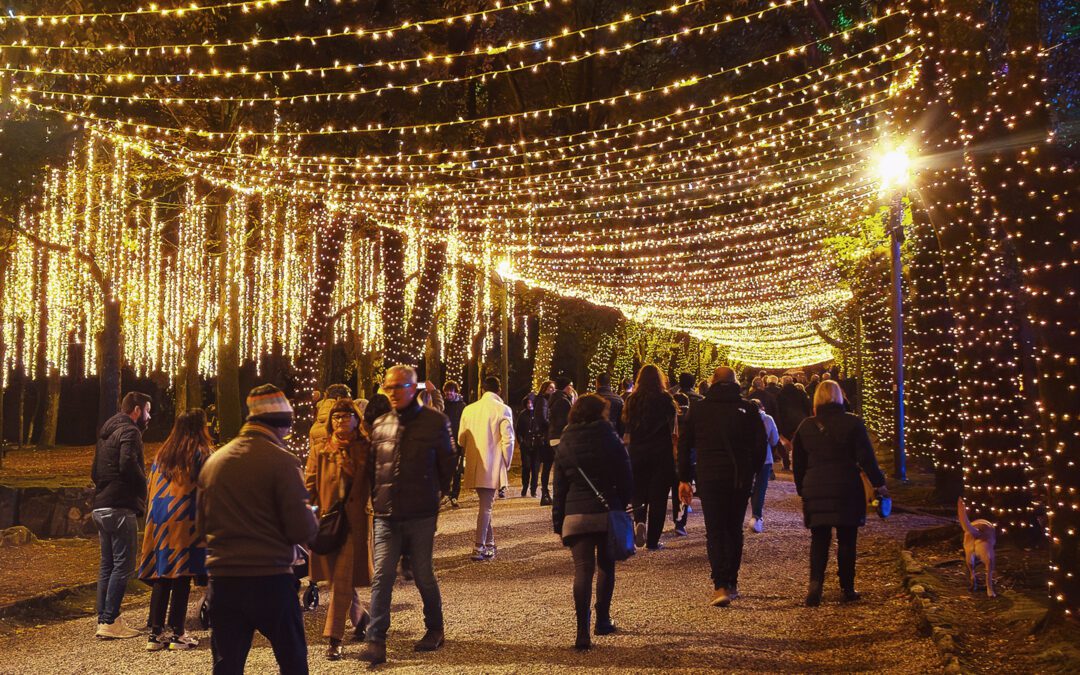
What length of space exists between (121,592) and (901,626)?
5.98 m

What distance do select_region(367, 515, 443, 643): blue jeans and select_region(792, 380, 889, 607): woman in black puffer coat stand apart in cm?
317

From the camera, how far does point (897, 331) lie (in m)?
18.4

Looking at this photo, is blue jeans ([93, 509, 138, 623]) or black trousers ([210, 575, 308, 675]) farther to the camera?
blue jeans ([93, 509, 138, 623])

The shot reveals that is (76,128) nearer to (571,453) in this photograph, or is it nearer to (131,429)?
(131,429)

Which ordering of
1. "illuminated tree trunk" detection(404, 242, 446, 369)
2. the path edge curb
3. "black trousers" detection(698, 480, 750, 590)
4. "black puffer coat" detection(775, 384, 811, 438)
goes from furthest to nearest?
"illuminated tree trunk" detection(404, 242, 446, 369) → "black puffer coat" detection(775, 384, 811, 438) → "black trousers" detection(698, 480, 750, 590) → the path edge curb

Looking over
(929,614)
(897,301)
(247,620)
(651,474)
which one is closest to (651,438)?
(651,474)

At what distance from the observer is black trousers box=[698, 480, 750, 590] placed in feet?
27.5

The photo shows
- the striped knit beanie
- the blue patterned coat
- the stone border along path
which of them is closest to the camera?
the striped knit beanie

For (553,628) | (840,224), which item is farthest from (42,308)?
(553,628)

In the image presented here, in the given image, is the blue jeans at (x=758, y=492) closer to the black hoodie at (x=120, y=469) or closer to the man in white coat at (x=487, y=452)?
the man in white coat at (x=487, y=452)

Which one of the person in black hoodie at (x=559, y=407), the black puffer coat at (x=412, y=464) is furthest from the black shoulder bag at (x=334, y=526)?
the person in black hoodie at (x=559, y=407)

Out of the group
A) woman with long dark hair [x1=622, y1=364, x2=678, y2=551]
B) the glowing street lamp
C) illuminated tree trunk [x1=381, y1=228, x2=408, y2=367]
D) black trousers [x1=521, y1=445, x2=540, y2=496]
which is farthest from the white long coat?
the glowing street lamp

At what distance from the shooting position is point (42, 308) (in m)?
30.9

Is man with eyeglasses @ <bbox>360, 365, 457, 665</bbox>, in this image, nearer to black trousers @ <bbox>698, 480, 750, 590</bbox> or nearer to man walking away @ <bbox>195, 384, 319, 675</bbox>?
man walking away @ <bbox>195, 384, 319, 675</bbox>
